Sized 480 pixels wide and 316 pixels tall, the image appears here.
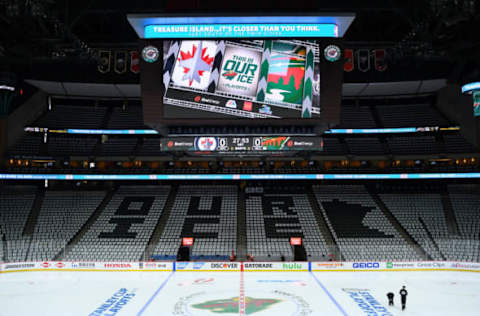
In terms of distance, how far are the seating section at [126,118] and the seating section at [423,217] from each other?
2331cm

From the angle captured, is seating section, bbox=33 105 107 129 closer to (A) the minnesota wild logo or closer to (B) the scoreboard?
(B) the scoreboard

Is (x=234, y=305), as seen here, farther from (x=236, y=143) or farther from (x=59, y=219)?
(x=59, y=219)

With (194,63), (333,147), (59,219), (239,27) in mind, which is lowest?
(59,219)

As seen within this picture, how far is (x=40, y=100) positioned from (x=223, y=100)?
26509mm

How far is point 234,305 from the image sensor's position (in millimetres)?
15766

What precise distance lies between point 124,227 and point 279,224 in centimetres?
1211

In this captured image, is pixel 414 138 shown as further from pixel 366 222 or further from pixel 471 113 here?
pixel 366 222

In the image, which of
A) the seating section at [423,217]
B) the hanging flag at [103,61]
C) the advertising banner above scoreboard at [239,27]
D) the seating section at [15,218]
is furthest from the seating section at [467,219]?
the seating section at [15,218]

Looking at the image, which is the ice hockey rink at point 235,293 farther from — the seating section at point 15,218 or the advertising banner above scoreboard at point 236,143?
the advertising banner above scoreboard at point 236,143

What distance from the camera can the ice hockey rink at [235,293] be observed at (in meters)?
15.2

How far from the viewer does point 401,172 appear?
103 ft

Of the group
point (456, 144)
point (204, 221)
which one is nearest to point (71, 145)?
point (204, 221)

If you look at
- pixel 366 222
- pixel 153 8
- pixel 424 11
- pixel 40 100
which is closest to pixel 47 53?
pixel 153 8

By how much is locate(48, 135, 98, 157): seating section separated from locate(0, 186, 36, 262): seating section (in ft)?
13.0
